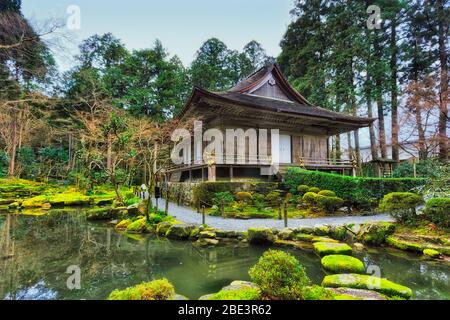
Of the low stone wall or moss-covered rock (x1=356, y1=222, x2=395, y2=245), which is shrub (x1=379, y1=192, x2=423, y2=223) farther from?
the low stone wall

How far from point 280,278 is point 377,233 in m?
5.02

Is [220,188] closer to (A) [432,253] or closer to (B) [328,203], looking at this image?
(B) [328,203]

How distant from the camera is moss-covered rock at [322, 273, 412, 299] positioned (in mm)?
3758

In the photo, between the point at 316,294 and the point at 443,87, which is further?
the point at 443,87

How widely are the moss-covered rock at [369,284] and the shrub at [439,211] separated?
405 centimetres

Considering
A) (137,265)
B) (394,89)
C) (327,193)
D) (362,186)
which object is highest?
(394,89)

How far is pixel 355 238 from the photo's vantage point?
7.11 meters

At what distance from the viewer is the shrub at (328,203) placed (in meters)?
9.94

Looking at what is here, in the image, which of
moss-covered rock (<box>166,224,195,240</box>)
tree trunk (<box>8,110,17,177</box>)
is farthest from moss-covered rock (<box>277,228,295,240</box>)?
tree trunk (<box>8,110,17,177</box>)

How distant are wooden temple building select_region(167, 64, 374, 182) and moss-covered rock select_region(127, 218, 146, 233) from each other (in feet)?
13.6

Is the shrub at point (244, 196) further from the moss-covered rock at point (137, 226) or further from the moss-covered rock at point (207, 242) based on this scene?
the moss-covered rock at point (137, 226)

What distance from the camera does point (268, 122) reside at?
15172mm

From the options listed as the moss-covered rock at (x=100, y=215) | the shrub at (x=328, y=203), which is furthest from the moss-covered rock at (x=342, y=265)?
the moss-covered rock at (x=100, y=215)

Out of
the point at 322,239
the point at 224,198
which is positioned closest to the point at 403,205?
the point at 322,239
